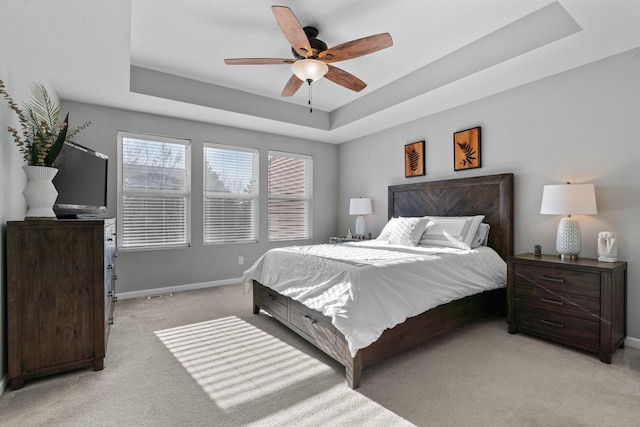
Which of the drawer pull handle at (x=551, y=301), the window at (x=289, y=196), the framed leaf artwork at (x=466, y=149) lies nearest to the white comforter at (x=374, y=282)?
the drawer pull handle at (x=551, y=301)

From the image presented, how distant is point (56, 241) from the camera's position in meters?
2.05

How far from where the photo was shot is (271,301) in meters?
3.05

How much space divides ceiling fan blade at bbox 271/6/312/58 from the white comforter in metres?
1.71

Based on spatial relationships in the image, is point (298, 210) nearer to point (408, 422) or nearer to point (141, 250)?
point (141, 250)

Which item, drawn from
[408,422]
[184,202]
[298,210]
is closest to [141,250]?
[184,202]

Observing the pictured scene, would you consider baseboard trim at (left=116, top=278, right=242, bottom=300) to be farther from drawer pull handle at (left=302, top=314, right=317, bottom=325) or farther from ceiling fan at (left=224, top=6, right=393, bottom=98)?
→ ceiling fan at (left=224, top=6, right=393, bottom=98)

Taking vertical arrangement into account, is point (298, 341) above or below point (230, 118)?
below

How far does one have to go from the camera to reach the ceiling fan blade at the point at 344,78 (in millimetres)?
2905

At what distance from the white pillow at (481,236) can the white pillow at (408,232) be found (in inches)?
21.8

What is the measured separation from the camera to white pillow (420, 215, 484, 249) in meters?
3.38

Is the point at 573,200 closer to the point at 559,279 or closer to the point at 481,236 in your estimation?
the point at 559,279

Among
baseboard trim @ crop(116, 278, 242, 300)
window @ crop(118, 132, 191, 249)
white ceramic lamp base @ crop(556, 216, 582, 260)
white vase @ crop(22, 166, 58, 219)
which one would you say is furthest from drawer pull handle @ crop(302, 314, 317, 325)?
window @ crop(118, 132, 191, 249)

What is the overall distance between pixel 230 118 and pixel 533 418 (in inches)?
172

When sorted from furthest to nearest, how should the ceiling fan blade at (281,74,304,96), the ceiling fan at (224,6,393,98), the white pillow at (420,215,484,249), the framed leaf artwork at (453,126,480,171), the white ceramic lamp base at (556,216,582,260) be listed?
the framed leaf artwork at (453,126,480,171) < the white pillow at (420,215,484,249) < the ceiling fan blade at (281,74,304,96) < the white ceramic lamp base at (556,216,582,260) < the ceiling fan at (224,6,393,98)
